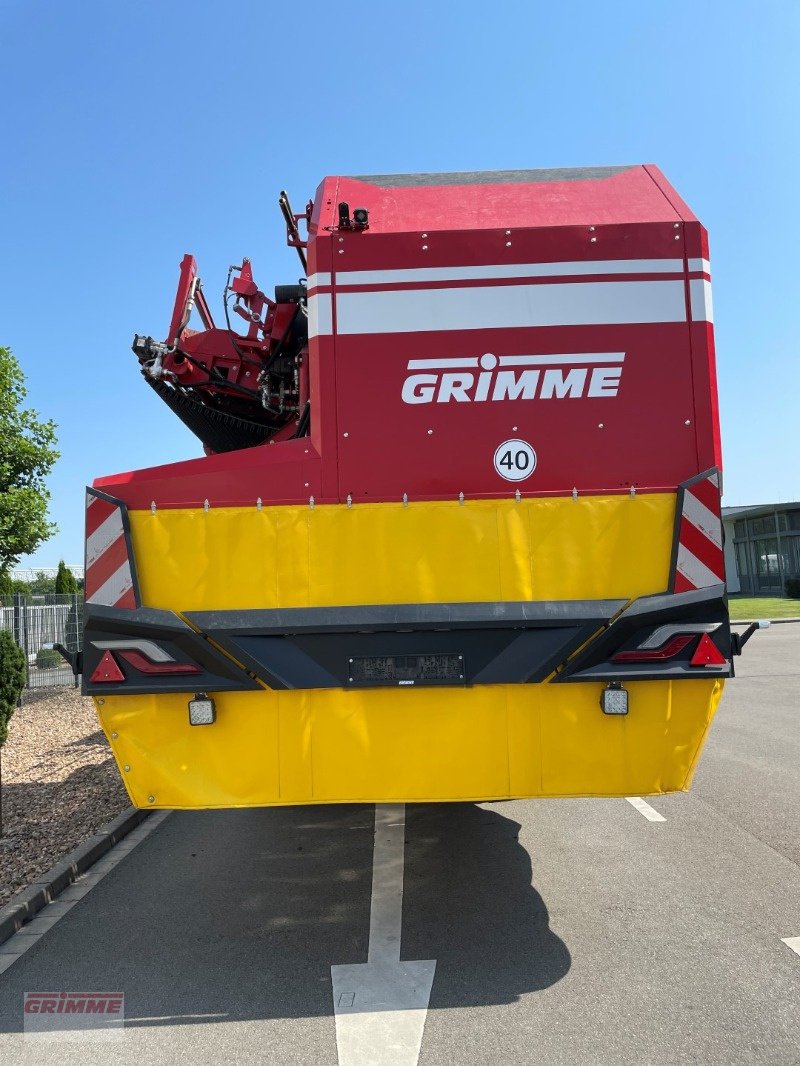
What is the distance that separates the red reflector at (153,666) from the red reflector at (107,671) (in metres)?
0.05

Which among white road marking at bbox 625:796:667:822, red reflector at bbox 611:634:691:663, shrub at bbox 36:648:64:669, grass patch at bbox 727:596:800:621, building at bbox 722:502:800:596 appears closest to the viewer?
red reflector at bbox 611:634:691:663

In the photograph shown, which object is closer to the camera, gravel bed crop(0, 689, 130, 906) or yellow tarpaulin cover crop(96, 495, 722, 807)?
yellow tarpaulin cover crop(96, 495, 722, 807)

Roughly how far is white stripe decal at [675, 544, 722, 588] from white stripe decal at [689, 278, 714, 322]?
1.10 metres

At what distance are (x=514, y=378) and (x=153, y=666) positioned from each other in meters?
2.09

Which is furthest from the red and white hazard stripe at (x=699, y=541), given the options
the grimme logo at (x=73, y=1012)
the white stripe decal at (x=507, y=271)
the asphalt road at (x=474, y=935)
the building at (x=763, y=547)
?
the building at (x=763, y=547)

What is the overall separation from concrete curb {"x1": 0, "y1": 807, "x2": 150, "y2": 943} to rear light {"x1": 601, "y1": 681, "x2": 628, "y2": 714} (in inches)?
125

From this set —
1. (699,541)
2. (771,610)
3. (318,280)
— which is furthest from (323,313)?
(771,610)

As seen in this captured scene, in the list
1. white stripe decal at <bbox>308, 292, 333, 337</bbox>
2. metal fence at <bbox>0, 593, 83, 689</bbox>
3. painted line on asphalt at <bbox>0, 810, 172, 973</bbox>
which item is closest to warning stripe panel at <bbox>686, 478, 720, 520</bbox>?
white stripe decal at <bbox>308, 292, 333, 337</bbox>

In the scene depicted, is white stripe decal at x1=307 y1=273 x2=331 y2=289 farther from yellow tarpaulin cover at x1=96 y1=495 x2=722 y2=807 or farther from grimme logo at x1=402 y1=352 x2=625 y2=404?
yellow tarpaulin cover at x1=96 y1=495 x2=722 y2=807

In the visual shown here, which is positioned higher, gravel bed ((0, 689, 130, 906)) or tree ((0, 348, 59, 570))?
tree ((0, 348, 59, 570))

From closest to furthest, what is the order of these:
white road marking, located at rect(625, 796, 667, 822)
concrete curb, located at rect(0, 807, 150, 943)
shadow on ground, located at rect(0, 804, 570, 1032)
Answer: shadow on ground, located at rect(0, 804, 570, 1032), concrete curb, located at rect(0, 807, 150, 943), white road marking, located at rect(625, 796, 667, 822)

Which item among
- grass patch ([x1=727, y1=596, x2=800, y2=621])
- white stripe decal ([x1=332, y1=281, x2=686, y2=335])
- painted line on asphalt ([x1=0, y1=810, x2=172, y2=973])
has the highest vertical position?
white stripe decal ([x1=332, y1=281, x2=686, y2=335])

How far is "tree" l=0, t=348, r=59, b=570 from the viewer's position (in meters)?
19.3

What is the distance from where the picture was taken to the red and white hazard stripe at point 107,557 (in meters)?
3.29
